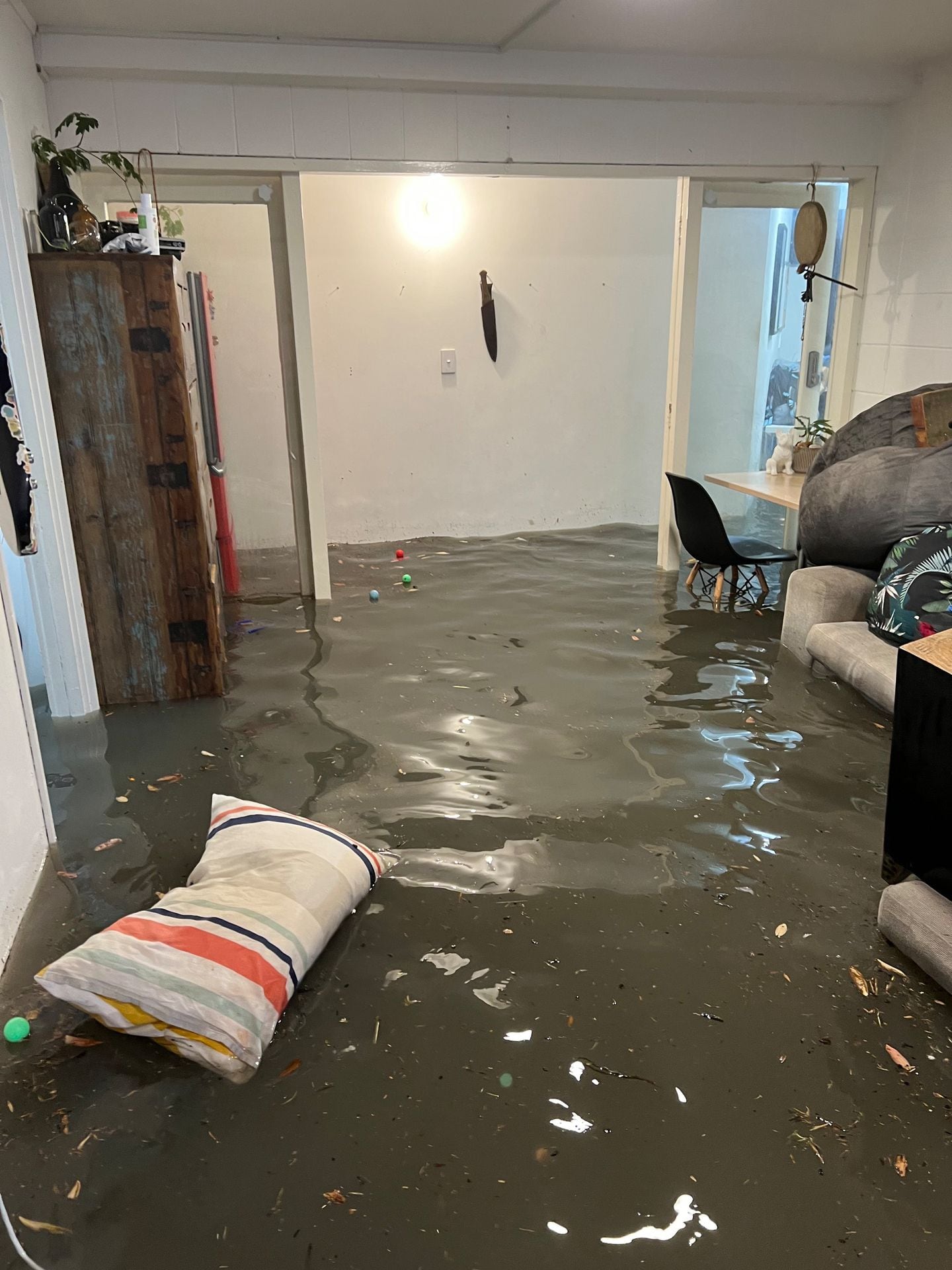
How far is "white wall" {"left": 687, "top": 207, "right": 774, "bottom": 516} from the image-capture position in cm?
519

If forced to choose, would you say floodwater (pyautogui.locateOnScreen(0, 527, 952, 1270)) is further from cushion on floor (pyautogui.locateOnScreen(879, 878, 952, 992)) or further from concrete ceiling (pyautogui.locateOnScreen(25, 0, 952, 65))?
concrete ceiling (pyautogui.locateOnScreen(25, 0, 952, 65))

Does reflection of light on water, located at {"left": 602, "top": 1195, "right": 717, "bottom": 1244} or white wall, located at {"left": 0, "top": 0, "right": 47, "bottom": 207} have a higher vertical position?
white wall, located at {"left": 0, "top": 0, "right": 47, "bottom": 207}

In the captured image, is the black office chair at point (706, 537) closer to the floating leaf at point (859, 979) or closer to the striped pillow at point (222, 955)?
the floating leaf at point (859, 979)

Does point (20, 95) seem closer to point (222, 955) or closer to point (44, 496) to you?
point (44, 496)

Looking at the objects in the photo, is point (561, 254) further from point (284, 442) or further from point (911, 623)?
point (911, 623)

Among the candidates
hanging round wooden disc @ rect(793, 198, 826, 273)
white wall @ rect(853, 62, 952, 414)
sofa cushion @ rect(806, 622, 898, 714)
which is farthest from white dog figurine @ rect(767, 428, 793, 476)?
sofa cushion @ rect(806, 622, 898, 714)

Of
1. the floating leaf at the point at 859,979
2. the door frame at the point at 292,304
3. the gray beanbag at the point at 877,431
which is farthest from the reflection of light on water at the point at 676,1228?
the door frame at the point at 292,304

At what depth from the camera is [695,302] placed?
5012 millimetres

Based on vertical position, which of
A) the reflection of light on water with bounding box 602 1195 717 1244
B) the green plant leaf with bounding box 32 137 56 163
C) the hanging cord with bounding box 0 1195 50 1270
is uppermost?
the green plant leaf with bounding box 32 137 56 163

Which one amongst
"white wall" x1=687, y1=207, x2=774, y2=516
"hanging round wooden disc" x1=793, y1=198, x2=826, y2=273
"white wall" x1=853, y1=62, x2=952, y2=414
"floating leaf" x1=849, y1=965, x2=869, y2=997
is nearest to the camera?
"floating leaf" x1=849, y1=965, x2=869, y2=997

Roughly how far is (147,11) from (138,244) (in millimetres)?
993

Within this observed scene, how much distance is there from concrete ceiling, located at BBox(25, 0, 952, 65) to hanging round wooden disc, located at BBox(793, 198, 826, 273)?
2.51ft

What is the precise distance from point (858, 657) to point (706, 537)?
1.35m

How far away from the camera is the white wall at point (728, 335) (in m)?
5.19
